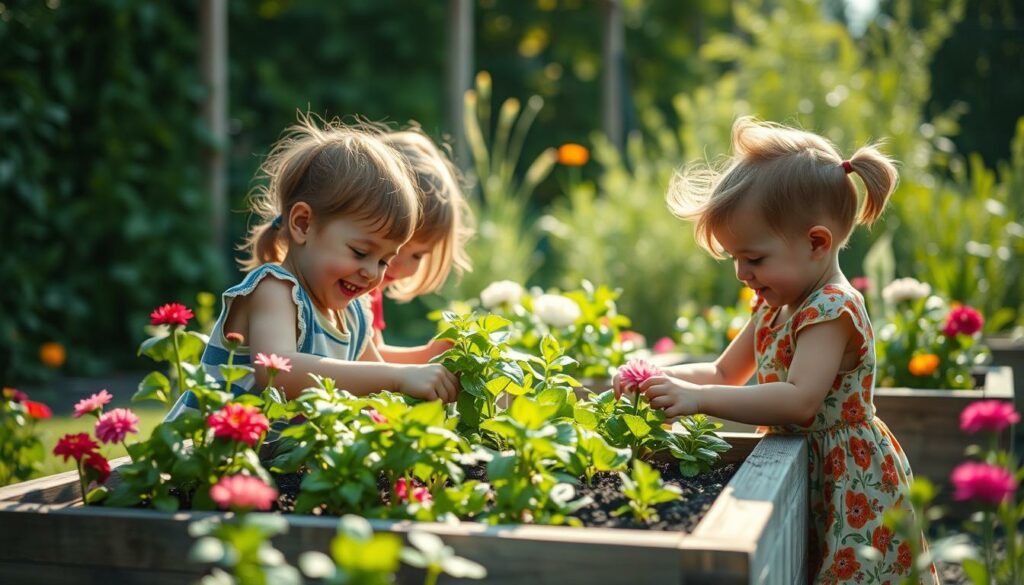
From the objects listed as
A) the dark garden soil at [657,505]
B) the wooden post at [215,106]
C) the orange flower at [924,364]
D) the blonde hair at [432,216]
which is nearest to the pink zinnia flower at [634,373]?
the dark garden soil at [657,505]

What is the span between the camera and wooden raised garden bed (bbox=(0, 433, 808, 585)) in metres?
1.21

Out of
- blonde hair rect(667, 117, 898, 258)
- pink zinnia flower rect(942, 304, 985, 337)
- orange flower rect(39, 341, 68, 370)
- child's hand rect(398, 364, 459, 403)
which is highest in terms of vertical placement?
blonde hair rect(667, 117, 898, 258)

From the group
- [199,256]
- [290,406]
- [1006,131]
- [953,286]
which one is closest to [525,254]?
[199,256]

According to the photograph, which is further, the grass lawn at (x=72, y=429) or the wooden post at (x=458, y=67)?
the wooden post at (x=458, y=67)

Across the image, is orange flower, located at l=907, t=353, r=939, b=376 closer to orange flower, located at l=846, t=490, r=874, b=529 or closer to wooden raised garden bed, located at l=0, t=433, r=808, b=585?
orange flower, located at l=846, t=490, r=874, b=529

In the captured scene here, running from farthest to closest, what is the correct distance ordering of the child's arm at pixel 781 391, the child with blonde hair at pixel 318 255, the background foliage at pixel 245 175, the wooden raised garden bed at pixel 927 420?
1. the background foliage at pixel 245 175
2. the wooden raised garden bed at pixel 927 420
3. the child with blonde hair at pixel 318 255
4. the child's arm at pixel 781 391

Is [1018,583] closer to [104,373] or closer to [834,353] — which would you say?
[834,353]

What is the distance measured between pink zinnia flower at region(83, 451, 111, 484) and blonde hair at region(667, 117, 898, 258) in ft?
4.01

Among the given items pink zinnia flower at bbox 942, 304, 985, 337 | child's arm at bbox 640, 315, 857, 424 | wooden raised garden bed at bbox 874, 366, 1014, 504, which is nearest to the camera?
child's arm at bbox 640, 315, 857, 424

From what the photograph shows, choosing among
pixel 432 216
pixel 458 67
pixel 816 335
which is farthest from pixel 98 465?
pixel 458 67

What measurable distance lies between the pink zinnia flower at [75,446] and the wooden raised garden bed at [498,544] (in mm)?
80

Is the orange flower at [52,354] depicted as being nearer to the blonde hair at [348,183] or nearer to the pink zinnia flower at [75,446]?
the blonde hair at [348,183]

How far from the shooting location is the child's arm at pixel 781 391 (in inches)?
73.2

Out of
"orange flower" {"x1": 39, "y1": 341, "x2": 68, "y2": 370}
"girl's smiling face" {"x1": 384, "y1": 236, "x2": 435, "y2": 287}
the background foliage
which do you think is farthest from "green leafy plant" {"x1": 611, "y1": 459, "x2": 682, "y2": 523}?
"orange flower" {"x1": 39, "y1": 341, "x2": 68, "y2": 370}
